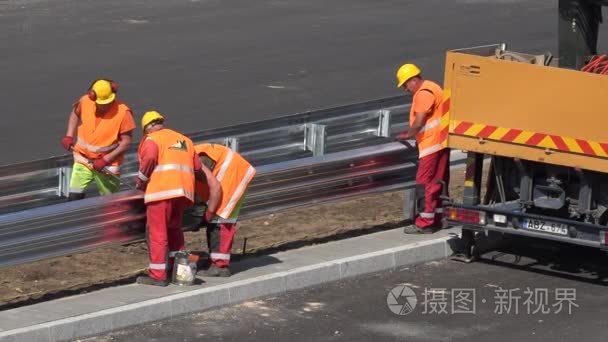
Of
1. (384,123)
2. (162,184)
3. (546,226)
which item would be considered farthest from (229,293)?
(384,123)

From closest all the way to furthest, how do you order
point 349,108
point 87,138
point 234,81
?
point 87,138 → point 349,108 → point 234,81

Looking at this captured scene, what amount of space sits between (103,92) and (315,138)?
2169 millimetres

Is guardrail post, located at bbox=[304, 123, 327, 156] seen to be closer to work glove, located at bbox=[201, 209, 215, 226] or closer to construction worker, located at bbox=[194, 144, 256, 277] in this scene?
construction worker, located at bbox=[194, 144, 256, 277]

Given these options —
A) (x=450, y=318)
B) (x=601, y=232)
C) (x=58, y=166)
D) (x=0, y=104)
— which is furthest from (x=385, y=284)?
(x=0, y=104)

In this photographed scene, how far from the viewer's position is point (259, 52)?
2177 cm

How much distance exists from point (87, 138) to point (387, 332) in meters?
3.75

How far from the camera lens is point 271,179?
12445mm

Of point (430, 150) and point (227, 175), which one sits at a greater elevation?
point (227, 175)

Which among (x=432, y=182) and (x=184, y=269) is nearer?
(x=184, y=269)

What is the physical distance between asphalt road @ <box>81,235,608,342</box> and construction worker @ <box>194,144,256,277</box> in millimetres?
533

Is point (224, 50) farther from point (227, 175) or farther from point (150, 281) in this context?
point (150, 281)

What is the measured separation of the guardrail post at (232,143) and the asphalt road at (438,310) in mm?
1708

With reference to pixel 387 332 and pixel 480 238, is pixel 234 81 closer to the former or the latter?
pixel 480 238

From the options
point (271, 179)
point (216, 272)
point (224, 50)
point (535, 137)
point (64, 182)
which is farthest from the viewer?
point (224, 50)
